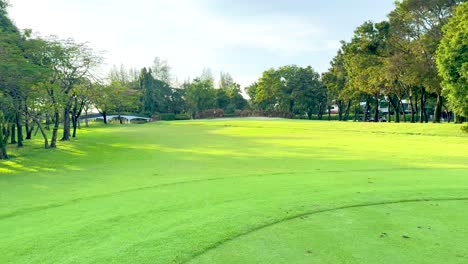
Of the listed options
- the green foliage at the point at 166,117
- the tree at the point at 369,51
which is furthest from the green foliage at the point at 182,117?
the tree at the point at 369,51

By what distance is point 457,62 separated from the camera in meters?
23.6

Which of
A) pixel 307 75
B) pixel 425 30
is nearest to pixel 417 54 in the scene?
pixel 425 30

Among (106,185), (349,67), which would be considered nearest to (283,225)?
(106,185)

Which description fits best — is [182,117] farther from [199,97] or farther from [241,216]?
[241,216]

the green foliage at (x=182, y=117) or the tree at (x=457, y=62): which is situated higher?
the tree at (x=457, y=62)

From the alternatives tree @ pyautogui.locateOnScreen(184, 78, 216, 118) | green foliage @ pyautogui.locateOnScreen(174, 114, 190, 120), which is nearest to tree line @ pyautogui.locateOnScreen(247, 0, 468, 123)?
tree @ pyautogui.locateOnScreen(184, 78, 216, 118)

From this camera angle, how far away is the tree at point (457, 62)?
76.5 ft

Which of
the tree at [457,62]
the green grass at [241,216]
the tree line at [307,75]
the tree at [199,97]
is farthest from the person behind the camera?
the tree at [199,97]

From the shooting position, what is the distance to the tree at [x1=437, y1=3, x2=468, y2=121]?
76.5ft

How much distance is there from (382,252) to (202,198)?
3.47 m

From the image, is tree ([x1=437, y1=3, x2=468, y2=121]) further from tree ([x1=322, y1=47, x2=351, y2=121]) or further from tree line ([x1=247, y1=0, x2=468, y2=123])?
tree ([x1=322, y1=47, x2=351, y2=121])

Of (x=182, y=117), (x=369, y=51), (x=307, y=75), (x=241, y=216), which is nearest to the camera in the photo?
(x=241, y=216)

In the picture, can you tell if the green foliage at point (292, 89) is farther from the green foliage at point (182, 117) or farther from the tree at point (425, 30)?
the tree at point (425, 30)

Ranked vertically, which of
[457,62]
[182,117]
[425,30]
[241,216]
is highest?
[425,30]
